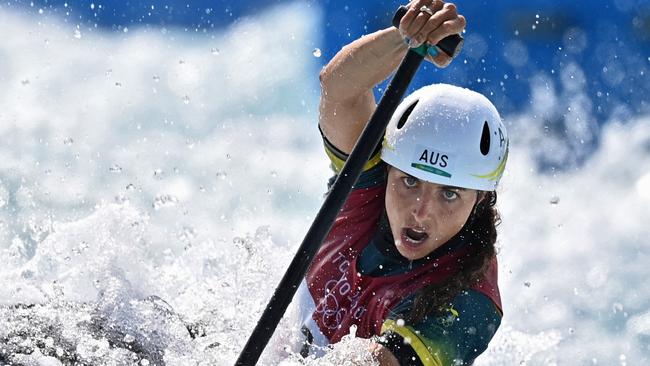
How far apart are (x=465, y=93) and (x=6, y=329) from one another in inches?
82.4

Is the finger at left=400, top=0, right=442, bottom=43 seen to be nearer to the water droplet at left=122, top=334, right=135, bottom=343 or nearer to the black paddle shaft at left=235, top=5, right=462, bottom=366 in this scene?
the black paddle shaft at left=235, top=5, right=462, bottom=366

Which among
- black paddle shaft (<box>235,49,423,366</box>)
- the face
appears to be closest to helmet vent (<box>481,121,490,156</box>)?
the face

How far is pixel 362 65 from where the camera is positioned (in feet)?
13.4

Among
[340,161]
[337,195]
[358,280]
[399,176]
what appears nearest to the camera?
[337,195]

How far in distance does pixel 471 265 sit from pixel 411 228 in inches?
11.6

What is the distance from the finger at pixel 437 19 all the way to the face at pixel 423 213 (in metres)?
0.91

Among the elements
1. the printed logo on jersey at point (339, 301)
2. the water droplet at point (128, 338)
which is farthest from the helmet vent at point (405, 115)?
the water droplet at point (128, 338)

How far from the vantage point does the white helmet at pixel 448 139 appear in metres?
4.01

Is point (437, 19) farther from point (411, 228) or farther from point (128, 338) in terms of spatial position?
point (128, 338)

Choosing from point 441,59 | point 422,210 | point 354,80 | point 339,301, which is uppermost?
point 441,59

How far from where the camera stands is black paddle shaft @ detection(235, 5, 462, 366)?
3.19m

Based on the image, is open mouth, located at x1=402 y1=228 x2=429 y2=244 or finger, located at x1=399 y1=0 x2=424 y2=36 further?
open mouth, located at x1=402 y1=228 x2=429 y2=244

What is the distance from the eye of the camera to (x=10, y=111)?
9594 mm

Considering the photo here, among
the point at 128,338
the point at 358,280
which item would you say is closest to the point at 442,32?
the point at 358,280
